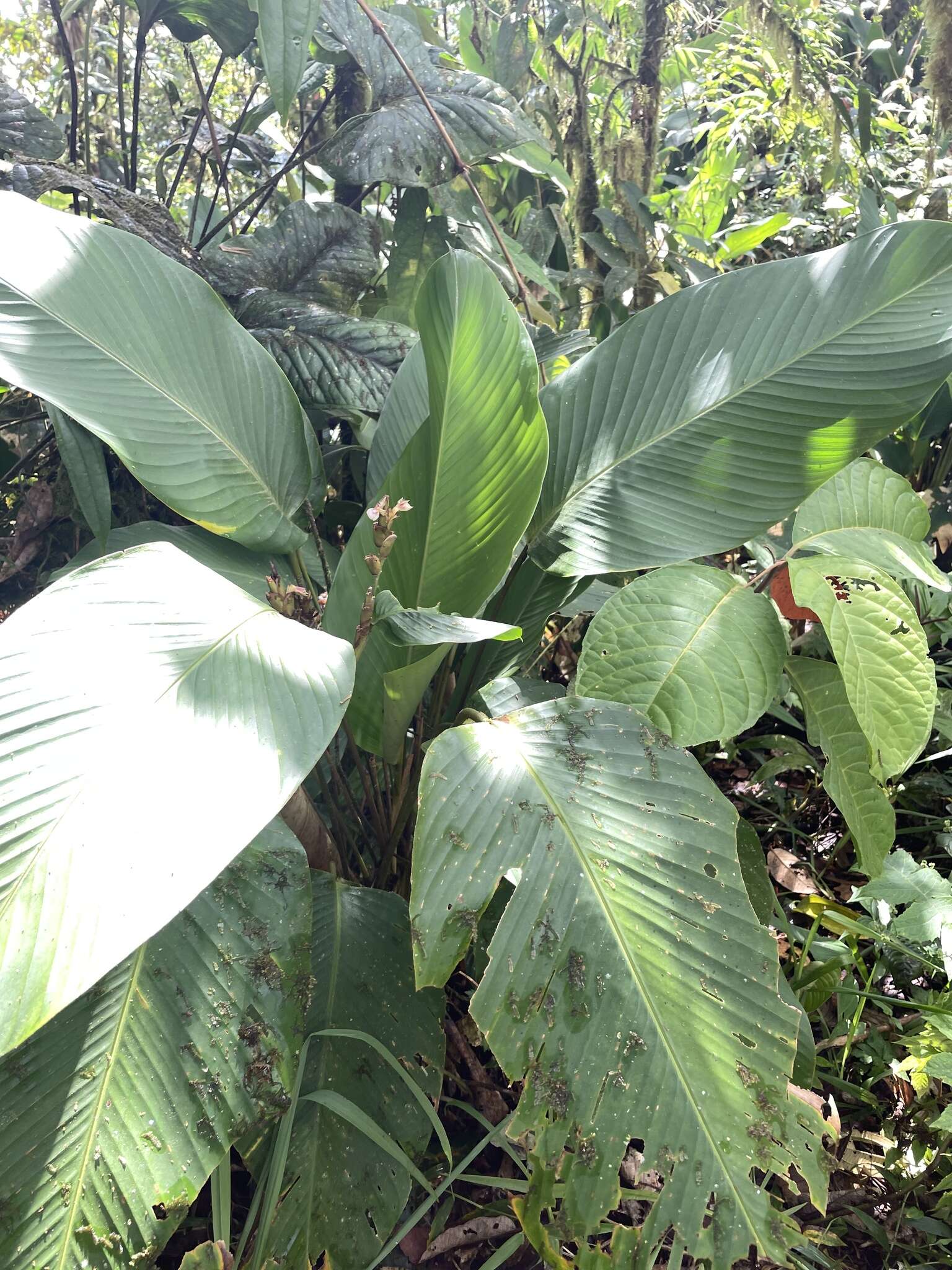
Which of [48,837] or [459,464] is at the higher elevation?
[459,464]

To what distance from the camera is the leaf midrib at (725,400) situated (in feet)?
3.28

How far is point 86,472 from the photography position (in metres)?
1.02

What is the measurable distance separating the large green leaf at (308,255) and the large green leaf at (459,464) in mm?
598

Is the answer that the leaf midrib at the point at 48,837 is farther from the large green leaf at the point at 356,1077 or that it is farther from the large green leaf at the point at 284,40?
the large green leaf at the point at 284,40

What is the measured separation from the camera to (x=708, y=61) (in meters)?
2.91

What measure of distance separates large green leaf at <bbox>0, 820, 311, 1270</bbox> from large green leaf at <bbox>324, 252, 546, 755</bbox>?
10.3 inches

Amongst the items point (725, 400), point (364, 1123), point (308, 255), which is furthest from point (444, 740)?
point (308, 255)

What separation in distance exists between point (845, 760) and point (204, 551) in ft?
2.88

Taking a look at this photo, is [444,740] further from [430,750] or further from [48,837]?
[48,837]

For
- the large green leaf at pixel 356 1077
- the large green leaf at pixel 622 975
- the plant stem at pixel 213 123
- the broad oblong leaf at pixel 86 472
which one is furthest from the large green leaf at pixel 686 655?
the plant stem at pixel 213 123

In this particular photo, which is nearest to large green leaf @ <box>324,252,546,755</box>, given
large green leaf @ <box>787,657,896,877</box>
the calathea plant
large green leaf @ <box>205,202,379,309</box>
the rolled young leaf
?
the calathea plant

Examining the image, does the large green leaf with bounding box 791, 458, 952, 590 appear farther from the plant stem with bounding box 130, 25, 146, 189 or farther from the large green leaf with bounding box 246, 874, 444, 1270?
the plant stem with bounding box 130, 25, 146, 189

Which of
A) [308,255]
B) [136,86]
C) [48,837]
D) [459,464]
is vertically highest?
[136,86]

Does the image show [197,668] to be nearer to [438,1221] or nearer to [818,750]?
[438,1221]
